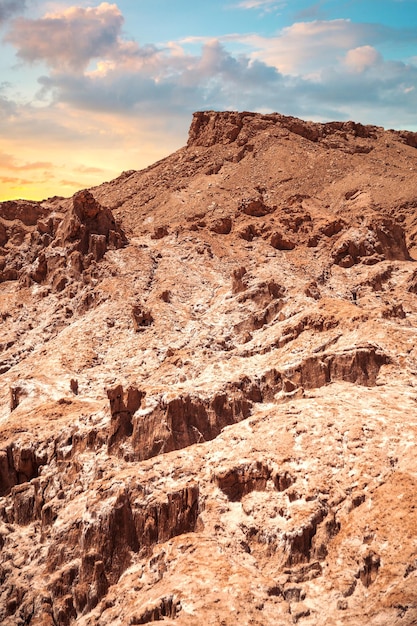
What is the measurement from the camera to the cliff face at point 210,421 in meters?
29.1

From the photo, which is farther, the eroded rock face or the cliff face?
the eroded rock face

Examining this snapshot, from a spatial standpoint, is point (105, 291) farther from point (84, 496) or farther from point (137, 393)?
point (84, 496)

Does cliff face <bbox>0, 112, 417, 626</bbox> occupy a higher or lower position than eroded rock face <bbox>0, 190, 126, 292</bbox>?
lower

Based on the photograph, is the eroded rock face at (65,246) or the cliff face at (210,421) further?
the eroded rock face at (65,246)

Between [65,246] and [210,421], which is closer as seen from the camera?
[210,421]

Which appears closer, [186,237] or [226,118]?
[186,237]

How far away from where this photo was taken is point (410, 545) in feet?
88.5

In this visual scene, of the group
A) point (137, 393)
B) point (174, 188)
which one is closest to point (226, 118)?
point (174, 188)

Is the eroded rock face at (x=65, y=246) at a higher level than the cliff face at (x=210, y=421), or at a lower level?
higher

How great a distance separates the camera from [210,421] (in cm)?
4306

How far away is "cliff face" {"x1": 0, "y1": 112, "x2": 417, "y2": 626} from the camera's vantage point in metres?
29.1

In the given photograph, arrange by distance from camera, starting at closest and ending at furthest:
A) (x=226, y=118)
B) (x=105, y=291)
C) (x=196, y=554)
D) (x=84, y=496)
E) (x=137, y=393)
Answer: (x=196, y=554)
(x=84, y=496)
(x=137, y=393)
(x=105, y=291)
(x=226, y=118)

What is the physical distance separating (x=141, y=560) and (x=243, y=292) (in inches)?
1352

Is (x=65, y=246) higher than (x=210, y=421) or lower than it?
higher
